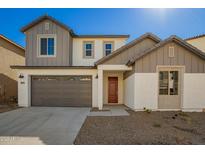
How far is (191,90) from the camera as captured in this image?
927 centimetres

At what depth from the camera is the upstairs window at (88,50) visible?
43.0 ft

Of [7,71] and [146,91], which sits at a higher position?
[7,71]

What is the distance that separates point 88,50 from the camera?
1317 cm

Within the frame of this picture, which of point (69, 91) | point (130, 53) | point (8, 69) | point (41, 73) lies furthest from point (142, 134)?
point (8, 69)

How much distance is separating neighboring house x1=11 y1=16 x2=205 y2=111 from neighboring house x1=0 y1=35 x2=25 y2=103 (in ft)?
12.7

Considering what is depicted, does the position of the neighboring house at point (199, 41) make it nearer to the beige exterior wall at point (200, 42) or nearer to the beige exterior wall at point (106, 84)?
the beige exterior wall at point (200, 42)

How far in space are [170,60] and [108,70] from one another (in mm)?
4141

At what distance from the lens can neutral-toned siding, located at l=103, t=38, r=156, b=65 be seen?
10234 millimetres

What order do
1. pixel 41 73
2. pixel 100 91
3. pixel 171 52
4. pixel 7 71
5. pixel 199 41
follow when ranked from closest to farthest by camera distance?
1. pixel 171 52
2. pixel 100 91
3. pixel 41 73
4. pixel 7 71
5. pixel 199 41

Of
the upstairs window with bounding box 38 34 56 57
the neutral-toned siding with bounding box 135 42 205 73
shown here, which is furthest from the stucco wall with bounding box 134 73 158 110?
the upstairs window with bounding box 38 34 56 57

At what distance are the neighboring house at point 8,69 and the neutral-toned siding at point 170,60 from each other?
494 inches

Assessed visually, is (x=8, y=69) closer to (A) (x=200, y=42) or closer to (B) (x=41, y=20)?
(B) (x=41, y=20)

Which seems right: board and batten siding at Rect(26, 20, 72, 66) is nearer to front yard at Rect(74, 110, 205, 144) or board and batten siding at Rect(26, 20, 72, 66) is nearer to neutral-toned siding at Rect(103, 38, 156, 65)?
neutral-toned siding at Rect(103, 38, 156, 65)
